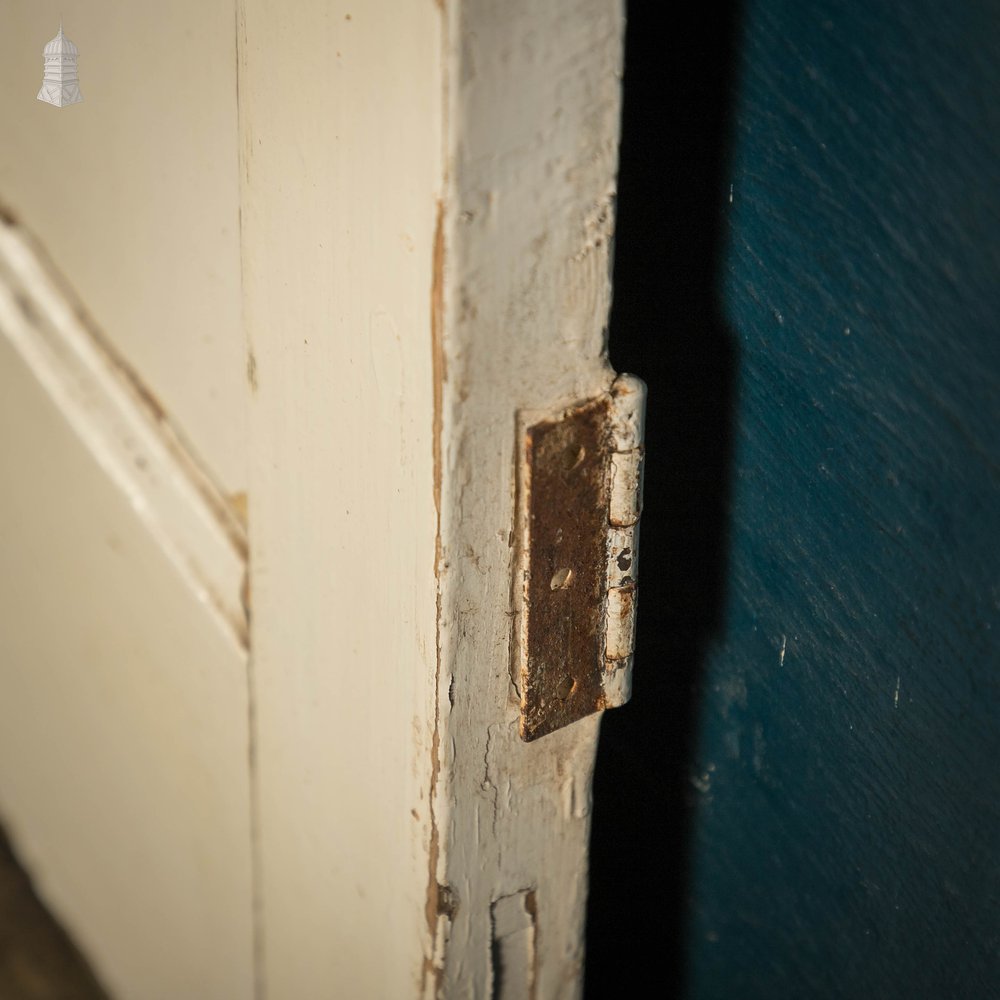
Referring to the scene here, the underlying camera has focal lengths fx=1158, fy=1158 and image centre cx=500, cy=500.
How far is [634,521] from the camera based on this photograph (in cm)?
56

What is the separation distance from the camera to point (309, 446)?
0.63 meters

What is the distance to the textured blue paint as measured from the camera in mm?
574

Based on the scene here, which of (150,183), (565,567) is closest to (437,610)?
(565,567)

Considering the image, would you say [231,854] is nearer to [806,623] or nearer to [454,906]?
[454,906]

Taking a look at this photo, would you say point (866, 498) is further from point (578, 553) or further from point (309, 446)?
point (309, 446)

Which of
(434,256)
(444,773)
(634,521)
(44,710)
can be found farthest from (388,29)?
(44,710)

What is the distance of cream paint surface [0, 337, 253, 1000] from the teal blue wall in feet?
1.00

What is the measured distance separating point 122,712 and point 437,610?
1.56ft

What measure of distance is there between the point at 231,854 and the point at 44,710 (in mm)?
314

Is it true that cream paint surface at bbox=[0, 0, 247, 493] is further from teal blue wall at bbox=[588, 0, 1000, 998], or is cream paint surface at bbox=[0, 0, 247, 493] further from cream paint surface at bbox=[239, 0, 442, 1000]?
teal blue wall at bbox=[588, 0, 1000, 998]

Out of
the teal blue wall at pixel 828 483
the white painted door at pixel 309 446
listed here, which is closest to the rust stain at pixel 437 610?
the white painted door at pixel 309 446

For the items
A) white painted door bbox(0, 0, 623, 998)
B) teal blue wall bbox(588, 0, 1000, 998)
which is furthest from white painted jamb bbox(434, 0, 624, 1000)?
teal blue wall bbox(588, 0, 1000, 998)

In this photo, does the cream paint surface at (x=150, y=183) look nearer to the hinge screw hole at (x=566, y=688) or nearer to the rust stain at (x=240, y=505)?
the rust stain at (x=240, y=505)

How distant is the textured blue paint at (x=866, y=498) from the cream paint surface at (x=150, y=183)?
0.88ft
